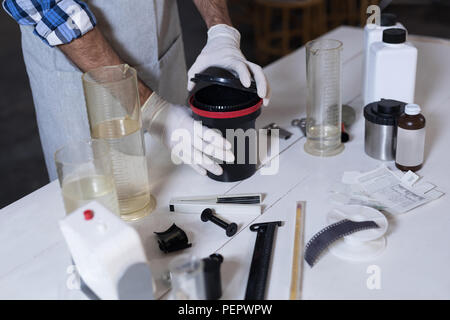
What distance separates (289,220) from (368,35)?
0.69 metres

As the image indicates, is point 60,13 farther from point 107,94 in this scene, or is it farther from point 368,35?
point 368,35

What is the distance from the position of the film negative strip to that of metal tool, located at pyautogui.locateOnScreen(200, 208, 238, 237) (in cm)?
16

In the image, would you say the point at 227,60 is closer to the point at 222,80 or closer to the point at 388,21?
the point at 222,80

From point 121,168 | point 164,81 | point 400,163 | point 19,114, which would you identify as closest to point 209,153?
point 121,168

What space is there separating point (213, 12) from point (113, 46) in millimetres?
339

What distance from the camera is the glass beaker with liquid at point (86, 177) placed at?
99 centimetres

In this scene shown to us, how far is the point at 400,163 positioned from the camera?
127 cm

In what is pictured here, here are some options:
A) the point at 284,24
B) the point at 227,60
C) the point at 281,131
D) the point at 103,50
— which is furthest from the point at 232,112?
the point at 284,24

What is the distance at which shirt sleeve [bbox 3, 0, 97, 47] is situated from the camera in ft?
4.32

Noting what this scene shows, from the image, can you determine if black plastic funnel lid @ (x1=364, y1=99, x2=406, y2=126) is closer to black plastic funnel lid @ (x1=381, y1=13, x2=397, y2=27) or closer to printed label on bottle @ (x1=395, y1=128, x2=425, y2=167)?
printed label on bottle @ (x1=395, y1=128, x2=425, y2=167)

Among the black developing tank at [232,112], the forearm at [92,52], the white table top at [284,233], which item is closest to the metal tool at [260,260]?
the white table top at [284,233]

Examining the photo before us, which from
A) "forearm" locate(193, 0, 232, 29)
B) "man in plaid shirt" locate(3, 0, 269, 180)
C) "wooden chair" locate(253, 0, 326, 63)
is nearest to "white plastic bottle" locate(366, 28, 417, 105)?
"man in plaid shirt" locate(3, 0, 269, 180)

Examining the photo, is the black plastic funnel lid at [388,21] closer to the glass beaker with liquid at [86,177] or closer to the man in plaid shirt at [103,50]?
the man in plaid shirt at [103,50]

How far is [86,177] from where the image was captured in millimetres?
1013
